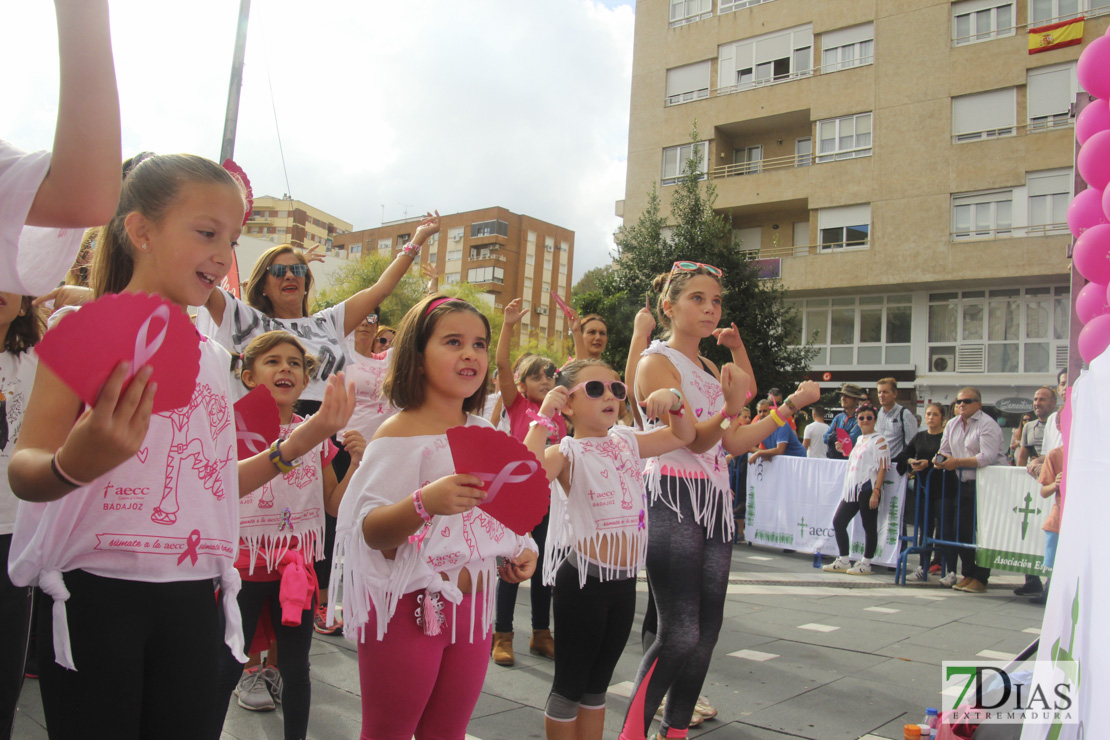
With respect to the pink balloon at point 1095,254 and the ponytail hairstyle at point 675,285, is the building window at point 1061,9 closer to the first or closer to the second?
the pink balloon at point 1095,254

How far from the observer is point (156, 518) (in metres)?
1.64

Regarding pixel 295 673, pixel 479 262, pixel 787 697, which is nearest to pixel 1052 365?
pixel 787 697

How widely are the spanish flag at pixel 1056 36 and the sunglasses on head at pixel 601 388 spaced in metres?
24.9

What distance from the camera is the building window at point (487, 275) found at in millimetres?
74562

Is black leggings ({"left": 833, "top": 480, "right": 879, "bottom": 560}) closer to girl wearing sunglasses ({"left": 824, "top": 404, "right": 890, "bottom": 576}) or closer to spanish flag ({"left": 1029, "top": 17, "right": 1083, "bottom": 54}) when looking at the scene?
girl wearing sunglasses ({"left": 824, "top": 404, "right": 890, "bottom": 576})

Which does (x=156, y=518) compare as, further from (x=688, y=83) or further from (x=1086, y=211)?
(x=688, y=83)

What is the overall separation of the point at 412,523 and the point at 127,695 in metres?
0.69

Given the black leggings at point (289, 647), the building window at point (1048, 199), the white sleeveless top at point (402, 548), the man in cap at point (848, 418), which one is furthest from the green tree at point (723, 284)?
the white sleeveless top at point (402, 548)

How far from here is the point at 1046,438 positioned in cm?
737

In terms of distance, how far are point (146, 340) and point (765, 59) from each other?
29312 mm

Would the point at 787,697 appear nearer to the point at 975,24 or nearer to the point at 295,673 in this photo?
the point at 295,673

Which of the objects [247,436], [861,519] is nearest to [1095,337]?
[247,436]

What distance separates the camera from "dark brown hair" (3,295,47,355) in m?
2.42

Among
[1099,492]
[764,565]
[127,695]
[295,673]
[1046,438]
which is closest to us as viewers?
[127,695]
